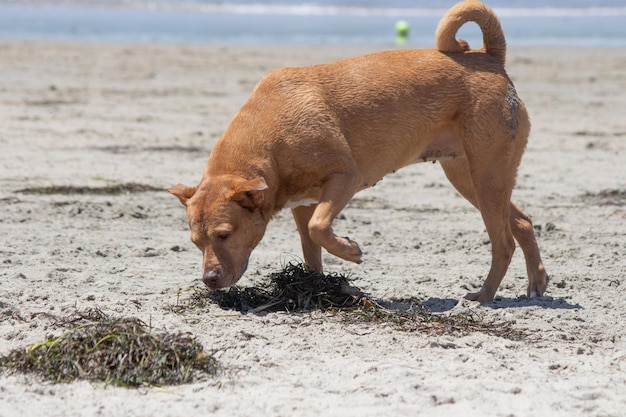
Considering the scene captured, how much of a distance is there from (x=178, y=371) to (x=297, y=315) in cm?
119

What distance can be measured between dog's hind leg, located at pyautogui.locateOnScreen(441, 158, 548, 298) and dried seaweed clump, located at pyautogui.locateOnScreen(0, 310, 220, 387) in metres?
2.21

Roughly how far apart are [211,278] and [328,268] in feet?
5.22

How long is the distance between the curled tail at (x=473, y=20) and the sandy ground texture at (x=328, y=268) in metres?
1.58

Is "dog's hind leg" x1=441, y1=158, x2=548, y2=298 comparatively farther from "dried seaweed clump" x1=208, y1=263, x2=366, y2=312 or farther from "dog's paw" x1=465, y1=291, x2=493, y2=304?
"dried seaweed clump" x1=208, y1=263, x2=366, y2=312

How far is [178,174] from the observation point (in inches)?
393

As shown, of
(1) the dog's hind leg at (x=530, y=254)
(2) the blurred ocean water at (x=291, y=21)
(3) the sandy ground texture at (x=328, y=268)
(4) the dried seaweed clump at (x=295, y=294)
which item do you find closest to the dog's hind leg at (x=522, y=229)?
(1) the dog's hind leg at (x=530, y=254)

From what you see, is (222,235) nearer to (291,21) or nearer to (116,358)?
(116,358)

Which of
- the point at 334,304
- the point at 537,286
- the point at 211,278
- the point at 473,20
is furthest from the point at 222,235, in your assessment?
the point at 473,20

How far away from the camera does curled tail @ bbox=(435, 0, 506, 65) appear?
6.50 meters

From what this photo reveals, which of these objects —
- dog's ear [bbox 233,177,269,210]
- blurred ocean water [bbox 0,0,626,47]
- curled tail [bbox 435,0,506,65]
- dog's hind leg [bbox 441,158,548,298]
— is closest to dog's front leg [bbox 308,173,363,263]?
dog's ear [bbox 233,177,269,210]

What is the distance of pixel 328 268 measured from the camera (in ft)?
23.1

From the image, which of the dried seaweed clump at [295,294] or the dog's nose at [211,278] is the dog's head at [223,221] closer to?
the dog's nose at [211,278]

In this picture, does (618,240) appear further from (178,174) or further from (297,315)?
(178,174)

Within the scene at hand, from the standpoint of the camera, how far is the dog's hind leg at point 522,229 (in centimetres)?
638
